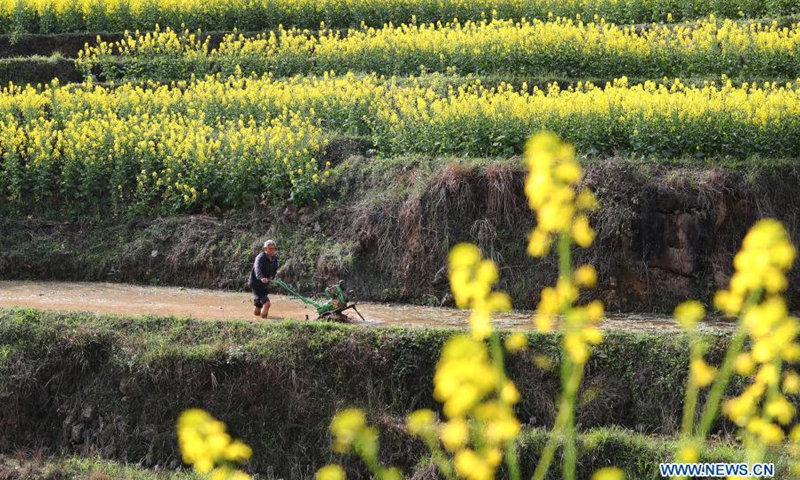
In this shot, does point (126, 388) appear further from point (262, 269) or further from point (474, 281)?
point (474, 281)

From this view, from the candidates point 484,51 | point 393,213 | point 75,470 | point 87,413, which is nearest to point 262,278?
point 87,413

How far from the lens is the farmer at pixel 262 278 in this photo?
11.8 metres

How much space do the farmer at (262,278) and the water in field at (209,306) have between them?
17cm

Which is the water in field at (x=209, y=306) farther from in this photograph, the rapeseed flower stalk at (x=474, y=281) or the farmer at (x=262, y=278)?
the rapeseed flower stalk at (x=474, y=281)

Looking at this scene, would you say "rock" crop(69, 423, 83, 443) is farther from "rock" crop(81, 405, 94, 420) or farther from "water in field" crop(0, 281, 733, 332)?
"water in field" crop(0, 281, 733, 332)

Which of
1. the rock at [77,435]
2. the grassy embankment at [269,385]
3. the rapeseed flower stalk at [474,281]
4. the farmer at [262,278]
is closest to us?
the rapeseed flower stalk at [474,281]

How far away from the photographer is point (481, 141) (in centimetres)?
1434

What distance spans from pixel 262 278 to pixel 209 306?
3.81 feet

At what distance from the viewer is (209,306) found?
12570 millimetres

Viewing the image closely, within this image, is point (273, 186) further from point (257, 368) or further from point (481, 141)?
point (257, 368)

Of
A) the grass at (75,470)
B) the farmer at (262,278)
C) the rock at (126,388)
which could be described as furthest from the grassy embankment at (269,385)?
the farmer at (262,278)

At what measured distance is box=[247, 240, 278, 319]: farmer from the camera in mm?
11773

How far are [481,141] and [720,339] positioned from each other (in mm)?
5092

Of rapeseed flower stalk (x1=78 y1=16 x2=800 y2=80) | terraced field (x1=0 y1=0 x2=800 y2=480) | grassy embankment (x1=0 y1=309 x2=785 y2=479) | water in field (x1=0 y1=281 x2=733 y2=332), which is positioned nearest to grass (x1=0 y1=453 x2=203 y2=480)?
terraced field (x1=0 y1=0 x2=800 y2=480)
